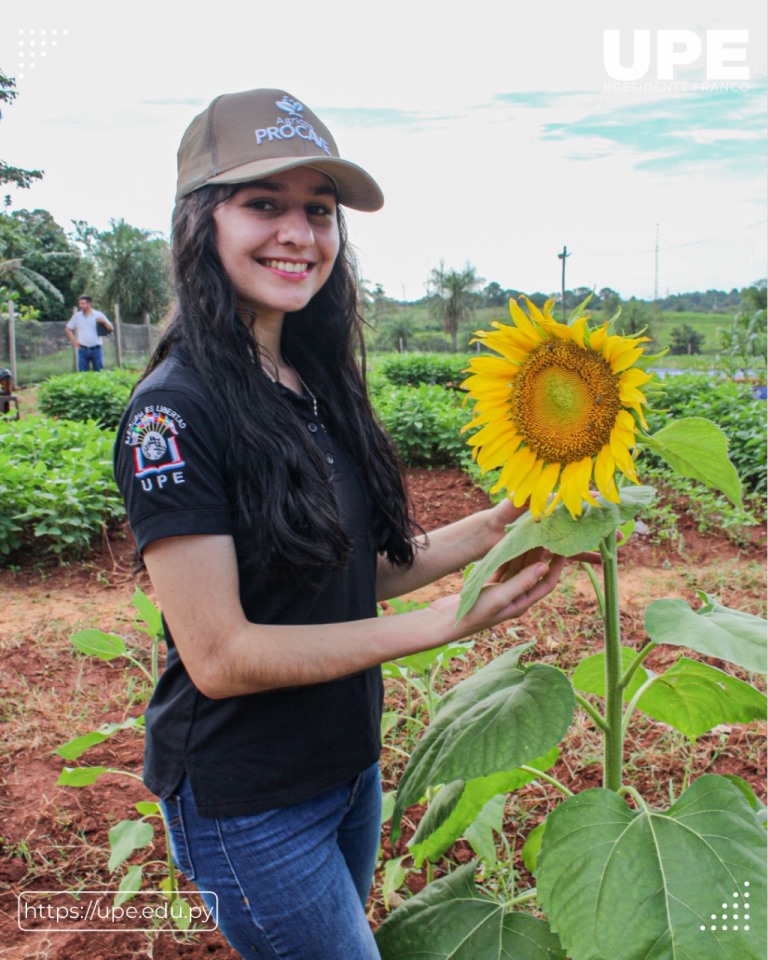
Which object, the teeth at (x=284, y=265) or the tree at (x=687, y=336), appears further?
the tree at (x=687, y=336)

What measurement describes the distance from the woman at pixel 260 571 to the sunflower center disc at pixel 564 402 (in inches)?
8.8

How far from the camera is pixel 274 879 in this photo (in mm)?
1406

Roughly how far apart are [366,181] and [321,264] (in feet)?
0.57

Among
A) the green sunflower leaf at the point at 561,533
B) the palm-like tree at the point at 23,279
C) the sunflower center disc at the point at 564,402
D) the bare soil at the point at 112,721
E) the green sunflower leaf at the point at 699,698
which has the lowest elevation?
the bare soil at the point at 112,721

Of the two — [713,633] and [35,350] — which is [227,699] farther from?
[35,350]

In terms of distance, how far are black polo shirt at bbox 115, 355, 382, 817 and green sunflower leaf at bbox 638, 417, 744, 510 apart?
574 millimetres

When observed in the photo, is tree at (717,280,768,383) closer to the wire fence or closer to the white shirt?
the white shirt

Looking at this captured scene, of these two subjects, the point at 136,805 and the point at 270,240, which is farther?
the point at 136,805

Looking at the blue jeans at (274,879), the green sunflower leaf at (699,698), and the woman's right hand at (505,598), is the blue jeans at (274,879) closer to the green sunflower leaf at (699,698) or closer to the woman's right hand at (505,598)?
the woman's right hand at (505,598)

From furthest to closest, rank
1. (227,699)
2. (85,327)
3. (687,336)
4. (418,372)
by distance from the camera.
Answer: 1. (687,336)
2. (85,327)
3. (418,372)
4. (227,699)

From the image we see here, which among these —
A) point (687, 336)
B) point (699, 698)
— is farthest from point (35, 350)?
point (699, 698)

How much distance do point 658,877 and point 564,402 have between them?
70 cm

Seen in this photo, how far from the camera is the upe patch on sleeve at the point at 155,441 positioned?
1.30m

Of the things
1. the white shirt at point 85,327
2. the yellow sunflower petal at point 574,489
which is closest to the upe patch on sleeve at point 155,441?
the yellow sunflower petal at point 574,489
